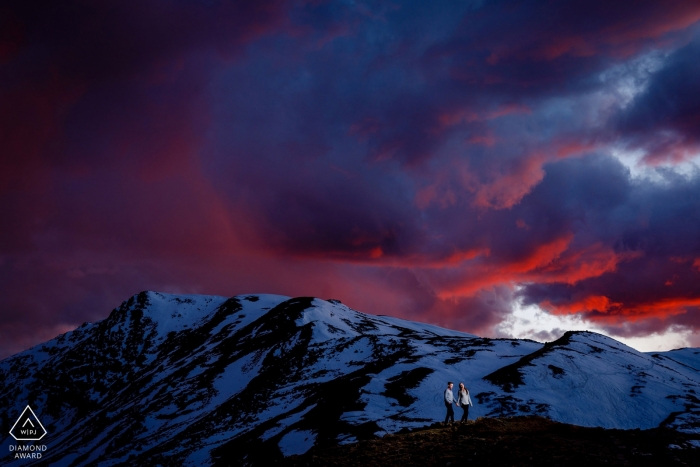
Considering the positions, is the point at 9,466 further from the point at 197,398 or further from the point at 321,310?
the point at 321,310

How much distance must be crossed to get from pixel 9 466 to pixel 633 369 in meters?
189

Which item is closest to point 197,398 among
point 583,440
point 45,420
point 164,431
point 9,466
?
point 164,431

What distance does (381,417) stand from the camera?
5775 cm

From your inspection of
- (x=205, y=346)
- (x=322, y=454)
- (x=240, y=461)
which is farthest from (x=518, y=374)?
(x=205, y=346)

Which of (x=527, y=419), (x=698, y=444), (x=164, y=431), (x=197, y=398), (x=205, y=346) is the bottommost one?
(x=698, y=444)

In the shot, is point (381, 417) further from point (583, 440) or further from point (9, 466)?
point (9, 466)

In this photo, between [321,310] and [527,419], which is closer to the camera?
[527,419]

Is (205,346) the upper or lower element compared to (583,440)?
upper

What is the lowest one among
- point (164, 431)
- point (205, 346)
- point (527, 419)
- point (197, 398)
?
point (527, 419)

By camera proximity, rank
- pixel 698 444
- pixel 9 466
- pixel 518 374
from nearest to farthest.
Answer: pixel 698 444 → pixel 518 374 → pixel 9 466

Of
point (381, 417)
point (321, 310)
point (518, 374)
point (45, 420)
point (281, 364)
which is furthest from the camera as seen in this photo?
point (45, 420)

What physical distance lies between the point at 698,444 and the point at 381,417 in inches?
1421

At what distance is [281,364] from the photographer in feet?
383

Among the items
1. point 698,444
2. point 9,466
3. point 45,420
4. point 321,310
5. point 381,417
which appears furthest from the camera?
point 45,420
